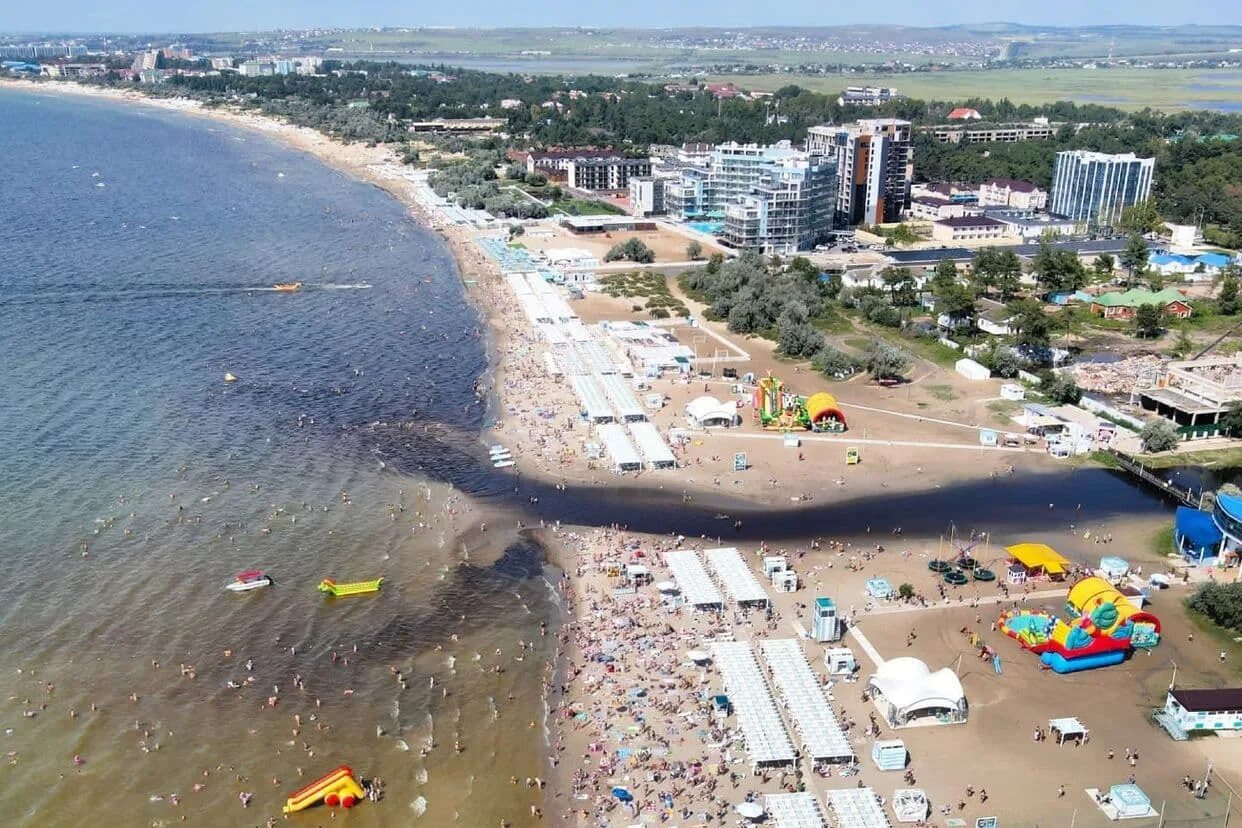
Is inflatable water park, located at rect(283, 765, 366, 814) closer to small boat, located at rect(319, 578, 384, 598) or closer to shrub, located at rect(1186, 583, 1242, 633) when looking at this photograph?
small boat, located at rect(319, 578, 384, 598)

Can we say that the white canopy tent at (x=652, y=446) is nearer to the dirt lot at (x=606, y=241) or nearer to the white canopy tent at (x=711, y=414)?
the white canopy tent at (x=711, y=414)

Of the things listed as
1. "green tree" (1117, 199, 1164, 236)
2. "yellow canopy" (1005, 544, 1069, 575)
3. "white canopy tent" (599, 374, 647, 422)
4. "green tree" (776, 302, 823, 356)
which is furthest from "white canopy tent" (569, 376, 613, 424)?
"green tree" (1117, 199, 1164, 236)

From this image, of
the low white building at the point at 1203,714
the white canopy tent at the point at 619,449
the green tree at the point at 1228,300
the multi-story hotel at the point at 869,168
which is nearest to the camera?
the low white building at the point at 1203,714

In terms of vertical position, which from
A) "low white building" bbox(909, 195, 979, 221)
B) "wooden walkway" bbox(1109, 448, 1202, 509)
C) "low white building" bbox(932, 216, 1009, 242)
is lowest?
"wooden walkway" bbox(1109, 448, 1202, 509)

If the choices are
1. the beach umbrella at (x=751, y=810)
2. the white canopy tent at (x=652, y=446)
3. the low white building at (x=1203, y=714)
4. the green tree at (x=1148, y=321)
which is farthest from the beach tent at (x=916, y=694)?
the green tree at (x=1148, y=321)

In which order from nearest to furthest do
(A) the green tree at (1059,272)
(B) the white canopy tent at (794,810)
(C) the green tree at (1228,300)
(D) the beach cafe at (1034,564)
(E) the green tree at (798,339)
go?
(B) the white canopy tent at (794,810) < (D) the beach cafe at (1034,564) < (E) the green tree at (798,339) < (C) the green tree at (1228,300) < (A) the green tree at (1059,272)

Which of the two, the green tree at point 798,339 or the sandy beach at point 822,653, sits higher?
the green tree at point 798,339
